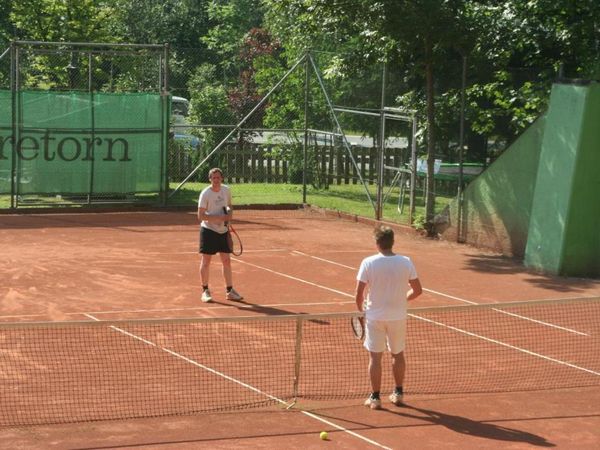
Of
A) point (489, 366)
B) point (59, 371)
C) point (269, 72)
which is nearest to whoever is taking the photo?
point (59, 371)

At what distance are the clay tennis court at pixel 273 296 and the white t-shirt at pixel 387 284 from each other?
890 millimetres

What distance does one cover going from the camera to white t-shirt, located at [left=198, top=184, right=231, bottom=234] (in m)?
14.0

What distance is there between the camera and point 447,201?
2044 cm

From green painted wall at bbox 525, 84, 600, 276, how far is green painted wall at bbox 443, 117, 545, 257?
92 centimetres

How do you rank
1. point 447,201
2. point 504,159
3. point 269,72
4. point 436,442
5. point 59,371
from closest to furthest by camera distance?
1. point 436,442
2. point 59,371
3. point 504,159
4. point 447,201
5. point 269,72

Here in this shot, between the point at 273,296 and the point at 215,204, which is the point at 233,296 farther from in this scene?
the point at 215,204

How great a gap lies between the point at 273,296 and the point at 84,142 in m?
9.77

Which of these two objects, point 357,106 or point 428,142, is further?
point 357,106

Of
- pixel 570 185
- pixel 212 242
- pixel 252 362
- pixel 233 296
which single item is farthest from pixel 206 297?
pixel 570 185

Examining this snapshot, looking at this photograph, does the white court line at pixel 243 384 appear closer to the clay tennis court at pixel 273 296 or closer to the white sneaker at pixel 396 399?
the clay tennis court at pixel 273 296

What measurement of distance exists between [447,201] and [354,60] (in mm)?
3262

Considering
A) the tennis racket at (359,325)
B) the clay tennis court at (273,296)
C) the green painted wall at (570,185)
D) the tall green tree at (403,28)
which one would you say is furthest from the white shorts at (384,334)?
the tall green tree at (403,28)

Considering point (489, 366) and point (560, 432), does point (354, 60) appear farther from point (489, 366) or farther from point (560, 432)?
point (560, 432)

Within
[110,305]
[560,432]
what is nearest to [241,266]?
[110,305]
